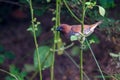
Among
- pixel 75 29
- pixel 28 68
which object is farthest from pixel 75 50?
pixel 75 29

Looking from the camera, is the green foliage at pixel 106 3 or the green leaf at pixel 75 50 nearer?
the green foliage at pixel 106 3

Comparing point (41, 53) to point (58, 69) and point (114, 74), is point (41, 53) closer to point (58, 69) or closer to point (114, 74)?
point (114, 74)

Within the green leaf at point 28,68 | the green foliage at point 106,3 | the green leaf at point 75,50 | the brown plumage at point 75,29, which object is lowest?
the green leaf at point 28,68

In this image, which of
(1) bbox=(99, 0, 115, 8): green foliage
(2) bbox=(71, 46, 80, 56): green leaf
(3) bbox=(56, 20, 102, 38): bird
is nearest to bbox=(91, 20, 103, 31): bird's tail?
(3) bbox=(56, 20, 102, 38): bird

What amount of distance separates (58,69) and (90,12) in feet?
5.45

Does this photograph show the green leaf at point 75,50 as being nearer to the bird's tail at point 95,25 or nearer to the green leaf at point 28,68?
the green leaf at point 28,68

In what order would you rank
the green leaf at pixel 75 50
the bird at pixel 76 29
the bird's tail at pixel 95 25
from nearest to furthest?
the bird at pixel 76 29 < the bird's tail at pixel 95 25 < the green leaf at pixel 75 50

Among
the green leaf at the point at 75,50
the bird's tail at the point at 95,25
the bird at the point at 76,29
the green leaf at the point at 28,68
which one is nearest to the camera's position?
the bird at the point at 76,29

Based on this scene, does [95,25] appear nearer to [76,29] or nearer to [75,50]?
[76,29]

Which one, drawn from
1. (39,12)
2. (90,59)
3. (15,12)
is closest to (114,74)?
(39,12)

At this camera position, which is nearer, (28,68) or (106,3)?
(106,3)

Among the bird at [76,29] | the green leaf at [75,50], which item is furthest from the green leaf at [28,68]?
the bird at [76,29]

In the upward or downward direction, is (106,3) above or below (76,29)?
above

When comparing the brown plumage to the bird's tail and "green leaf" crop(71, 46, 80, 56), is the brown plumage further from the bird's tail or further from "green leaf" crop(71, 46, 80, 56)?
"green leaf" crop(71, 46, 80, 56)
